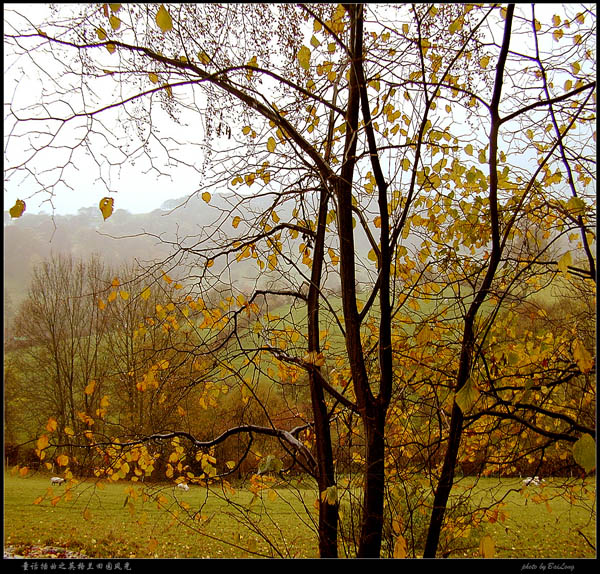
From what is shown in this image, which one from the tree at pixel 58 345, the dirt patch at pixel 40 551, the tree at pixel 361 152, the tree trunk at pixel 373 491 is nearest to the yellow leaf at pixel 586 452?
the tree at pixel 361 152

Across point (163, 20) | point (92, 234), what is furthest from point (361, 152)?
point (92, 234)

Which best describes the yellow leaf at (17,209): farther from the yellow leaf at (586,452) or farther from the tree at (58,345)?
the tree at (58,345)

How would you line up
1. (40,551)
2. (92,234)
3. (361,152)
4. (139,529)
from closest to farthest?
(361,152)
(92,234)
(40,551)
(139,529)

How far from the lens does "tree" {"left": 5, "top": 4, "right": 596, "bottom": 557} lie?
3.47 ft

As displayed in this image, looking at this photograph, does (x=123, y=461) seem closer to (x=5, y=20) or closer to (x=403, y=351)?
(x=403, y=351)

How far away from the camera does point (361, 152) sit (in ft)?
4.09

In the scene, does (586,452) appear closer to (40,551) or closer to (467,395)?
(467,395)

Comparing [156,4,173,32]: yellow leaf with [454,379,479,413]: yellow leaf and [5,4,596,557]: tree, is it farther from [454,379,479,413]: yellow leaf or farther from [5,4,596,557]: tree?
[454,379,479,413]: yellow leaf

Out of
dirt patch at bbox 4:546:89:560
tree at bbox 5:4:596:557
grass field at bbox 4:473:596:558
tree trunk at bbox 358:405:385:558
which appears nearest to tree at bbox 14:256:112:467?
grass field at bbox 4:473:596:558

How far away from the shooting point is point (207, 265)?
4.62ft

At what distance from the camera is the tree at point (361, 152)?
106cm

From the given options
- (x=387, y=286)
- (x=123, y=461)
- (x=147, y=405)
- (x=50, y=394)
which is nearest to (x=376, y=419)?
(x=387, y=286)

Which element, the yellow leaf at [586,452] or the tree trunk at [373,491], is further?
the tree trunk at [373,491]

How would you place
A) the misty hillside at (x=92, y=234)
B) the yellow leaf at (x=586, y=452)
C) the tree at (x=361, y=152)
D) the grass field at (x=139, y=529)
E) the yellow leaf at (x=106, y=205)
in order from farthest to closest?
the grass field at (x=139, y=529), the misty hillside at (x=92, y=234), the tree at (x=361, y=152), the yellow leaf at (x=106, y=205), the yellow leaf at (x=586, y=452)
